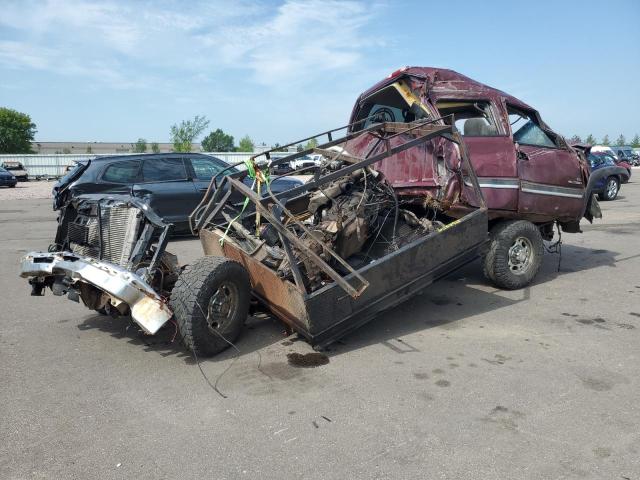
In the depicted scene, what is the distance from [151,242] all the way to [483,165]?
377 centimetres

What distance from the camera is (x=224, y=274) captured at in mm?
4324

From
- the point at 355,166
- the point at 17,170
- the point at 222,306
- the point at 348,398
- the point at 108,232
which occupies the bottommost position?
the point at 348,398

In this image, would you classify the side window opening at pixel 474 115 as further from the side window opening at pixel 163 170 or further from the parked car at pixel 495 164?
the side window opening at pixel 163 170

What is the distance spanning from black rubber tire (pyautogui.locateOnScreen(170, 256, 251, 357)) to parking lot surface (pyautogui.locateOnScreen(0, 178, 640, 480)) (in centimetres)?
17

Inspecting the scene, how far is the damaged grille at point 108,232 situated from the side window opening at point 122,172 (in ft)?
15.3

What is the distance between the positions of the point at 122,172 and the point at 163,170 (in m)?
0.73

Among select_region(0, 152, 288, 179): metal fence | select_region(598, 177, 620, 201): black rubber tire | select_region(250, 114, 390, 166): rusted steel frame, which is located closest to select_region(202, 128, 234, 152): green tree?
select_region(0, 152, 288, 179): metal fence

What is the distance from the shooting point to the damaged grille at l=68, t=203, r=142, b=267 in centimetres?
459

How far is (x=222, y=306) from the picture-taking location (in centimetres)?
448

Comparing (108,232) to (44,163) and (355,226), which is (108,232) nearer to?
(355,226)

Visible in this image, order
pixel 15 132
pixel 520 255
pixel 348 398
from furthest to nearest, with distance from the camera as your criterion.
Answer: pixel 15 132
pixel 520 255
pixel 348 398

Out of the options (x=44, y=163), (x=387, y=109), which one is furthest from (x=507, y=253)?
(x=44, y=163)

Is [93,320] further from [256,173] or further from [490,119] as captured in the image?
[490,119]

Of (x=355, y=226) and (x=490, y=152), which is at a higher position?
(x=490, y=152)
